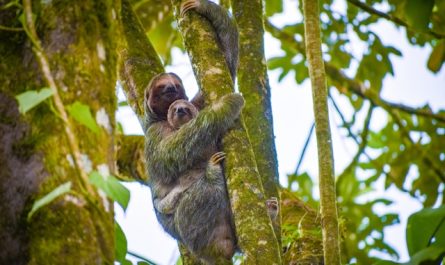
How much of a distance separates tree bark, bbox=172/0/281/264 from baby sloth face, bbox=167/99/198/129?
1.68m

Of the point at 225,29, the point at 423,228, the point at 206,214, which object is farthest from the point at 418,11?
the point at 206,214

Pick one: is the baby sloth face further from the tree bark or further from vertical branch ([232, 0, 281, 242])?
the tree bark

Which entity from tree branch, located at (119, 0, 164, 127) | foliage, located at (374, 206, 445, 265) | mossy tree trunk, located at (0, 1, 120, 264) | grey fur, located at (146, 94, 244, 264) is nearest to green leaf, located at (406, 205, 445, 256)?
foliage, located at (374, 206, 445, 265)

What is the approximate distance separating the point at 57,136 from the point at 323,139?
4010 mm

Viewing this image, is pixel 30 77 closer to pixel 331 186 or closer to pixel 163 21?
pixel 331 186

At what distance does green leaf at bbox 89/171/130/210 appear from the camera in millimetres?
2902

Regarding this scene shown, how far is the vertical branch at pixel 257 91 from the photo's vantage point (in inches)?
266

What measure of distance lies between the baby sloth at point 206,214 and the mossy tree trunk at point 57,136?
12.0 feet

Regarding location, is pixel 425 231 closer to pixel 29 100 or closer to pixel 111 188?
pixel 111 188

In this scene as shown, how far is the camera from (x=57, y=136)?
3.44 m

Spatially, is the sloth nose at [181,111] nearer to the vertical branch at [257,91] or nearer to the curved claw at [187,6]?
the vertical branch at [257,91]

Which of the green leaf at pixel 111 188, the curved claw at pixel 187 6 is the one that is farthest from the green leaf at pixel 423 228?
the curved claw at pixel 187 6

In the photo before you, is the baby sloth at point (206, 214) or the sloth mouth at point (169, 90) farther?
the sloth mouth at point (169, 90)

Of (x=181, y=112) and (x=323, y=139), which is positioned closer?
(x=323, y=139)
